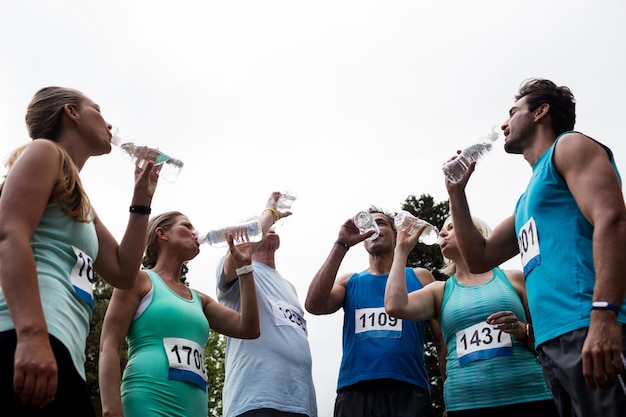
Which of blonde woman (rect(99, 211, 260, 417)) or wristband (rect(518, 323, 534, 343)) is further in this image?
wristband (rect(518, 323, 534, 343))

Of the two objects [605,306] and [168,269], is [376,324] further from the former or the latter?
[605,306]

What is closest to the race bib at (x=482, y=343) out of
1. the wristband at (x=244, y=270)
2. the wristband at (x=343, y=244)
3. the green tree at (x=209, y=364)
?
the wristband at (x=343, y=244)

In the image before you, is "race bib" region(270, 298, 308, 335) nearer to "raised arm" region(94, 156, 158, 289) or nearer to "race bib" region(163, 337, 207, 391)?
"race bib" region(163, 337, 207, 391)

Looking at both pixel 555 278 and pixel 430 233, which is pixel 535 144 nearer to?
pixel 555 278

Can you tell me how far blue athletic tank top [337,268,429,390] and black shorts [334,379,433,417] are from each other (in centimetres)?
6

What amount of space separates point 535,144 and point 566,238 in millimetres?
802

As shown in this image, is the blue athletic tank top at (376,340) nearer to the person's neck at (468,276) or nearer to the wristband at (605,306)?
the person's neck at (468,276)

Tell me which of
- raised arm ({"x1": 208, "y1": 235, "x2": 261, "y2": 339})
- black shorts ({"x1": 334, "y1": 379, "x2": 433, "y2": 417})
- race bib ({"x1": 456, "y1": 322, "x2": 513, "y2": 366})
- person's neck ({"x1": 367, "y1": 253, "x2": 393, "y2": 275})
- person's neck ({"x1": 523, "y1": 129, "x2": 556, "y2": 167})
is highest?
person's neck ({"x1": 367, "y1": 253, "x2": 393, "y2": 275})

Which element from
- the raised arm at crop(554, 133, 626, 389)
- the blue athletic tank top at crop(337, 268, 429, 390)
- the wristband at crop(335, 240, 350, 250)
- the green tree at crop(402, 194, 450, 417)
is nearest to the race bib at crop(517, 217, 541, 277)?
the raised arm at crop(554, 133, 626, 389)

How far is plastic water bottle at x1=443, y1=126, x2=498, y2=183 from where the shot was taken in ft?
12.9

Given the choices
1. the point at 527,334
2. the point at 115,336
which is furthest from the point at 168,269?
the point at 527,334

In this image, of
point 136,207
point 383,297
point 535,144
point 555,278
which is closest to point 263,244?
point 383,297

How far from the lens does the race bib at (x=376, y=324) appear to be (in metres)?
4.79

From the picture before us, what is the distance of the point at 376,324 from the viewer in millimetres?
4844
